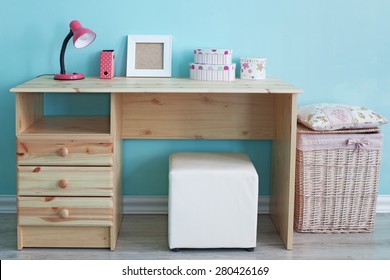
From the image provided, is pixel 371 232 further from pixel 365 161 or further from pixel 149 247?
pixel 149 247

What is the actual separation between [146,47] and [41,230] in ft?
3.16

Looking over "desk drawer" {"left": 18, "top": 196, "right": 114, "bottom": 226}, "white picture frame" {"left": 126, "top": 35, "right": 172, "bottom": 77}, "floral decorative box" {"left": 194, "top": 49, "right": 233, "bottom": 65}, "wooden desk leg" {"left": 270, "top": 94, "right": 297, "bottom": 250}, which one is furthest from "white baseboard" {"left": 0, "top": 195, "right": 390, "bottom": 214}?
"floral decorative box" {"left": 194, "top": 49, "right": 233, "bottom": 65}

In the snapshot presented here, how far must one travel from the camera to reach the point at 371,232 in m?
3.06

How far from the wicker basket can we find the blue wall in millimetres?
348

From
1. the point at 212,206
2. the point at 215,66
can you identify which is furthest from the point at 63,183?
the point at 215,66

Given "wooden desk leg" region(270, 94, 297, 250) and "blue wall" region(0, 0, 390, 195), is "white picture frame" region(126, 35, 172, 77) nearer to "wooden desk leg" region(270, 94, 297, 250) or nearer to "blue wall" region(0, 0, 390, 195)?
"blue wall" region(0, 0, 390, 195)

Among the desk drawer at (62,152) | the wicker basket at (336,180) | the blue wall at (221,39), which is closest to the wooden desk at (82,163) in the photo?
the desk drawer at (62,152)

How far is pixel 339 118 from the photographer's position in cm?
292

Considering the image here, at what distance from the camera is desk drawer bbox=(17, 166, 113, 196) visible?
274cm

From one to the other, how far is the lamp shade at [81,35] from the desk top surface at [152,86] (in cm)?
16

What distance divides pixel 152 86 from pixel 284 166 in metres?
0.67

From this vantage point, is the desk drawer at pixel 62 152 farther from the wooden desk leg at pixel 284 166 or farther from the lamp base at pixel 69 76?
the wooden desk leg at pixel 284 166

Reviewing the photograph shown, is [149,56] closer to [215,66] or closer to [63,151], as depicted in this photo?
[215,66]

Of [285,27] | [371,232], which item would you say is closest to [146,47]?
[285,27]
